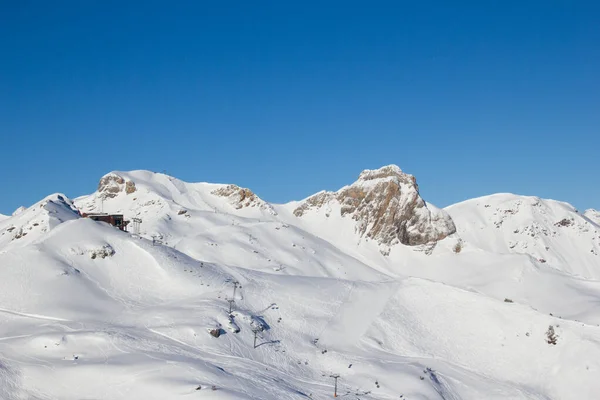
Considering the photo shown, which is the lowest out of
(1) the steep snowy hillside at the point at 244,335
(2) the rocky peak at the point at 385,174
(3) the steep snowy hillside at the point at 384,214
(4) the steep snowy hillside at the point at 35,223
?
(1) the steep snowy hillside at the point at 244,335

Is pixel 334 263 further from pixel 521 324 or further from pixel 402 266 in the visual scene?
pixel 521 324

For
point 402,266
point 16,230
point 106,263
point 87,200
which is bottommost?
point 106,263

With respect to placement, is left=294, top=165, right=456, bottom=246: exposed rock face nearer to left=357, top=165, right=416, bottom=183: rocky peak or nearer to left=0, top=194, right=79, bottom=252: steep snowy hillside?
left=357, top=165, right=416, bottom=183: rocky peak

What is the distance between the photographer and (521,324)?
213 feet

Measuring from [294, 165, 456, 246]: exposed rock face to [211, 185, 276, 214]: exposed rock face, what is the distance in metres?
20.0

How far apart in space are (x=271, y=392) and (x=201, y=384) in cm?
575

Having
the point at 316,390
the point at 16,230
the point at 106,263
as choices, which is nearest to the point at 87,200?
the point at 16,230

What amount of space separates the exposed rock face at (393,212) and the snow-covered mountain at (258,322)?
56.8ft

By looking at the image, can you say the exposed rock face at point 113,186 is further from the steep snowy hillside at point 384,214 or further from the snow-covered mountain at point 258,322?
the steep snowy hillside at point 384,214

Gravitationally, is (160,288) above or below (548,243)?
below

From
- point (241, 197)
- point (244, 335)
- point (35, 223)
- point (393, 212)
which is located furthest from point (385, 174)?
point (244, 335)

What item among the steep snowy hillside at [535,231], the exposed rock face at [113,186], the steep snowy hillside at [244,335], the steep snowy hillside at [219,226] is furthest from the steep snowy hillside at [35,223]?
the steep snowy hillside at [535,231]

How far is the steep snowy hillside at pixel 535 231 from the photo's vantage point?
14262cm

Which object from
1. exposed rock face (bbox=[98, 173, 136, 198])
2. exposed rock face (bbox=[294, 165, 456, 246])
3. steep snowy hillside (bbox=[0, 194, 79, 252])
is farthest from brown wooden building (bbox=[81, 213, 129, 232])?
exposed rock face (bbox=[294, 165, 456, 246])
